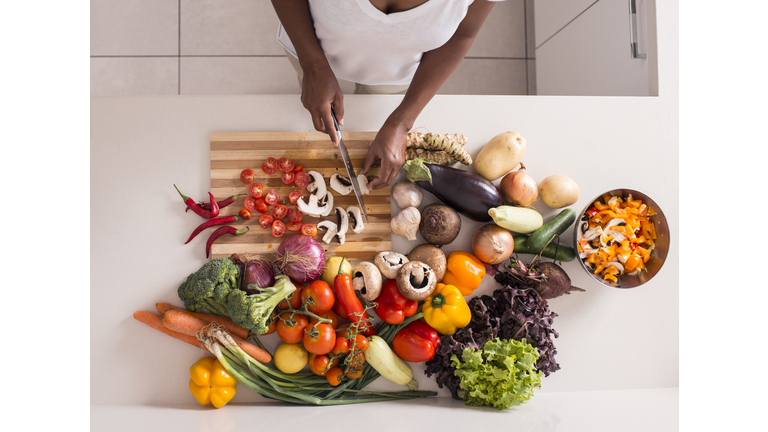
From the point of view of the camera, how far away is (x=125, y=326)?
1.30 meters

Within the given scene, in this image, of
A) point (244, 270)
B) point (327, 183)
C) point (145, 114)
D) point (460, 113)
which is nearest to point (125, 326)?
point (244, 270)

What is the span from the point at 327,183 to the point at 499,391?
0.82 m

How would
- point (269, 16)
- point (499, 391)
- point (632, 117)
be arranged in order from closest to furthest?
point (499, 391), point (632, 117), point (269, 16)

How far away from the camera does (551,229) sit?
1.30m

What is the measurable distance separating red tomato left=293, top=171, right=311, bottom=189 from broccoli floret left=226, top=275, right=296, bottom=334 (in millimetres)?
303

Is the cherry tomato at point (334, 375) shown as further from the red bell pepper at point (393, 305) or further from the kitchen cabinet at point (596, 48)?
the kitchen cabinet at point (596, 48)

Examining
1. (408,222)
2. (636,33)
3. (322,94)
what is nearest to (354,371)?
(408,222)

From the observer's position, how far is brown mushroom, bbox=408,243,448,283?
4.16 ft

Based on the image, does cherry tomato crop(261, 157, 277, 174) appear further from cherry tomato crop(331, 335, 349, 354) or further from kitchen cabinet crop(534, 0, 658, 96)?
kitchen cabinet crop(534, 0, 658, 96)

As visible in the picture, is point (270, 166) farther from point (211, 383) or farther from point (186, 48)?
point (186, 48)

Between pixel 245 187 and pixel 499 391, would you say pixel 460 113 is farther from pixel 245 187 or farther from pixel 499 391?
pixel 499 391

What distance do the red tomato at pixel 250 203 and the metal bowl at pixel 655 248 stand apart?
103cm

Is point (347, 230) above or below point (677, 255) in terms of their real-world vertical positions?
above

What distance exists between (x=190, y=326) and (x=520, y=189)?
3.63 ft
